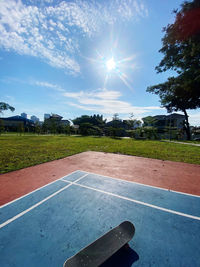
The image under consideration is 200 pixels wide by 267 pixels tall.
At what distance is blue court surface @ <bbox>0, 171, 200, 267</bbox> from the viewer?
1739 millimetres

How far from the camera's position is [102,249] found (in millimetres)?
1680

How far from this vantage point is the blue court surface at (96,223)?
1739 millimetres

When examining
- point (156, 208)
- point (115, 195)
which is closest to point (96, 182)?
point (115, 195)

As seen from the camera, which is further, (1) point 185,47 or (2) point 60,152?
(1) point 185,47

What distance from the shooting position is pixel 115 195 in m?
3.37

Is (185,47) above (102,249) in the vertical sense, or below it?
above

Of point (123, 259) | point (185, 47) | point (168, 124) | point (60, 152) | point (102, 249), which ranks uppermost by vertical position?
point (185, 47)

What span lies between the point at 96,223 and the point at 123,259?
2.50ft

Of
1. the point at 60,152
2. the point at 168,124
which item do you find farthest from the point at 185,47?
the point at 168,124

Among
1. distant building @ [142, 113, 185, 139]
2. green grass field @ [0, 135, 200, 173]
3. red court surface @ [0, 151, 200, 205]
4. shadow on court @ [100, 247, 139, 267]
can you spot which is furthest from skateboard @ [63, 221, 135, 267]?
distant building @ [142, 113, 185, 139]

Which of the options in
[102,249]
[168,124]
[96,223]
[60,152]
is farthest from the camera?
[168,124]

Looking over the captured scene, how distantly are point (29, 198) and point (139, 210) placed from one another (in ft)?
9.71

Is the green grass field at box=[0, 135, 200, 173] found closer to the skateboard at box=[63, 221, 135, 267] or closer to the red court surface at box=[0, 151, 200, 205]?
the red court surface at box=[0, 151, 200, 205]

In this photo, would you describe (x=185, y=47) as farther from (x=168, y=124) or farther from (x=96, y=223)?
(x=168, y=124)
